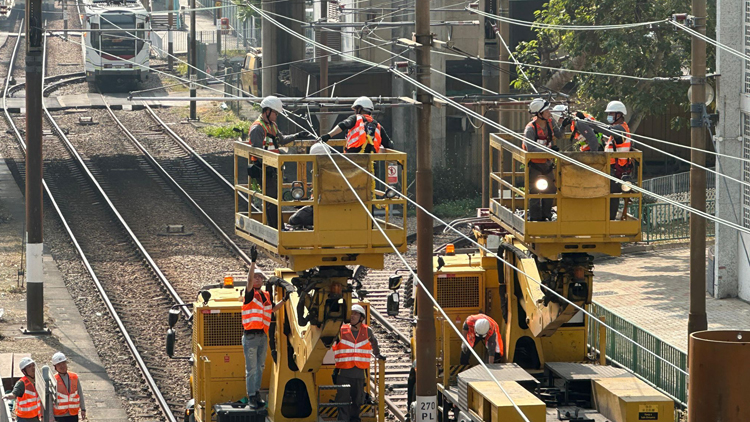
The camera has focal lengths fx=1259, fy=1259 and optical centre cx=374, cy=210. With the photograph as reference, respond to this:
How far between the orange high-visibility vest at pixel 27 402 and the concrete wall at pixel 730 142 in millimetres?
15238

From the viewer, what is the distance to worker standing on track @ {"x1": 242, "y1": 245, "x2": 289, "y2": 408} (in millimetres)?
15750

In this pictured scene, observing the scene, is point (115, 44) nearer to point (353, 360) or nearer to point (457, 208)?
point (457, 208)

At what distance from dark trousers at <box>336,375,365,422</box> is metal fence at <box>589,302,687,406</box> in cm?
489

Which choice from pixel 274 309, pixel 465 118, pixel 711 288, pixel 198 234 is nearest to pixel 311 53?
pixel 465 118

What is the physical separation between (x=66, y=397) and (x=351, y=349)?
420 cm

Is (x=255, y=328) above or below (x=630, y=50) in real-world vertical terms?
below

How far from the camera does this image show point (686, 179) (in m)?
36.2

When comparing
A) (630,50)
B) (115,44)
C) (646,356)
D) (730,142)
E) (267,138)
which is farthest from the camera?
(115,44)

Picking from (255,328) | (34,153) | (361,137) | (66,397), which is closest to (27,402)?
(66,397)

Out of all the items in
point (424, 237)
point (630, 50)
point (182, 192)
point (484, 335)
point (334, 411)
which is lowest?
point (334, 411)

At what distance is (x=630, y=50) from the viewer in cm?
3194

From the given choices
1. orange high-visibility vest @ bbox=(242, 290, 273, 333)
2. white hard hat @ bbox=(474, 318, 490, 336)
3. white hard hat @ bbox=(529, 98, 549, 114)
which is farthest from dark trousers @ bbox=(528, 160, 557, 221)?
orange high-visibility vest @ bbox=(242, 290, 273, 333)

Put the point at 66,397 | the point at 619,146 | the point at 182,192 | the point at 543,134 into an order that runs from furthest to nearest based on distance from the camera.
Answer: the point at 182,192, the point at 619,146, the point at 66,397, the point at 543,134

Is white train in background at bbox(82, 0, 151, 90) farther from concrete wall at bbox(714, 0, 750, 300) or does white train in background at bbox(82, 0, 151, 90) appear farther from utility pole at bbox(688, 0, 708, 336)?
utility pole at bbox(688, 0, 708, 336)
